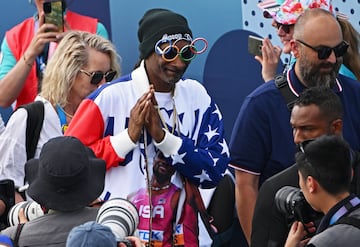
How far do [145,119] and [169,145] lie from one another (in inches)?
6.5

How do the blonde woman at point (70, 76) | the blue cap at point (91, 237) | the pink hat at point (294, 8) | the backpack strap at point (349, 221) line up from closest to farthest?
the blue cap at point (91, 237), the backpack strap at point (349, 221), the blonde woman at point (70, 76), the pink hat at point (294, 8)

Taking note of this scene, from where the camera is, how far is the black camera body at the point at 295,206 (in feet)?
14.5

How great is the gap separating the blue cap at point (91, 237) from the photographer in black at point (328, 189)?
0.85 metres

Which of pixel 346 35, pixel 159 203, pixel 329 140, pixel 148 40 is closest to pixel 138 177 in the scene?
pixel 159 203

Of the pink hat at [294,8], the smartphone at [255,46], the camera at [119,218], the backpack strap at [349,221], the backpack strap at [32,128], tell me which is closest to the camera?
the camera at [119,218]

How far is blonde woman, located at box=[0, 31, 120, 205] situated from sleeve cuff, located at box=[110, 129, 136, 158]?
770 mm

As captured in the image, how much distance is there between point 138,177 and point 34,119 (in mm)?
827

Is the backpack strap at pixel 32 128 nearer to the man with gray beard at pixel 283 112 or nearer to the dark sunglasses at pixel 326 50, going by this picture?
the man with gray beard at pixel 283 112

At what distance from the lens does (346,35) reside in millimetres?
6180

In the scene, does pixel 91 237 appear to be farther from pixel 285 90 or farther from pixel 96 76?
pixel 96 76

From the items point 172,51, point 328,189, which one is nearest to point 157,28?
point 172,51

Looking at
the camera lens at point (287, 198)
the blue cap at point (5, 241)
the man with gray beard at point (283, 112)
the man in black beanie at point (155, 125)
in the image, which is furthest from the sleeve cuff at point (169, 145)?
the blue cap at point (5, 241)

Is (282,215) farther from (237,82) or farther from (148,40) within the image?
(237,82)

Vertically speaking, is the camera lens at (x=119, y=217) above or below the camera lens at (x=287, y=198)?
above
